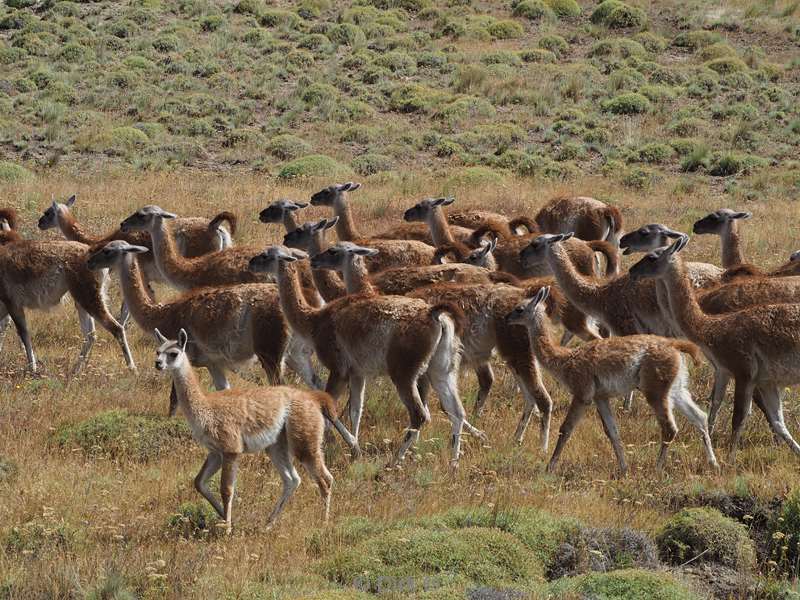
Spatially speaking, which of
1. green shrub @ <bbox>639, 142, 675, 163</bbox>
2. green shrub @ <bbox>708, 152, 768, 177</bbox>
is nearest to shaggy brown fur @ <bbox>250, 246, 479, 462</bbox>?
green shrub @ <bbox>708, 152, 768, 177</bbox>

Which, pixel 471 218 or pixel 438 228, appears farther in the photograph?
pixel 471 218

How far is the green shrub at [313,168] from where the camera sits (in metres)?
27.1

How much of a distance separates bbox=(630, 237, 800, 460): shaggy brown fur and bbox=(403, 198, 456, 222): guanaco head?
5.89 metres

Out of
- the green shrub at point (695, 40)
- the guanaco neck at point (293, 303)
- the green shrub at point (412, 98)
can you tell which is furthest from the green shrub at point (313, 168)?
the green shrub at point (695, 40)

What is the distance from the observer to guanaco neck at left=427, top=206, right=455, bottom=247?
653 inches

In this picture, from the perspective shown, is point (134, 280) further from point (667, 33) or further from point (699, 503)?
point (667, 33)

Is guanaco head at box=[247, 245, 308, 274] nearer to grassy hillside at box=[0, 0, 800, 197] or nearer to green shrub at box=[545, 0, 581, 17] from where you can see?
grassy hillside at box=[0, 0, 800, 197]

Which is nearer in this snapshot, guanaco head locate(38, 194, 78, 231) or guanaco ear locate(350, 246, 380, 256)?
guanaco ear locate(350, 246, 380, 256)

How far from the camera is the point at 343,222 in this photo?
17.5 m

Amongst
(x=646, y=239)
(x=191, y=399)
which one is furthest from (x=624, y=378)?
(x=646, y=239)

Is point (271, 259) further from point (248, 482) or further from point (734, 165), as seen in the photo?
point (734, 165)

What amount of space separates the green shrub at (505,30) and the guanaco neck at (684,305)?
3621 centimetres

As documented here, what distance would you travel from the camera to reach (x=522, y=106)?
36844 mm

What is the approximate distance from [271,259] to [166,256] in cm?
280
